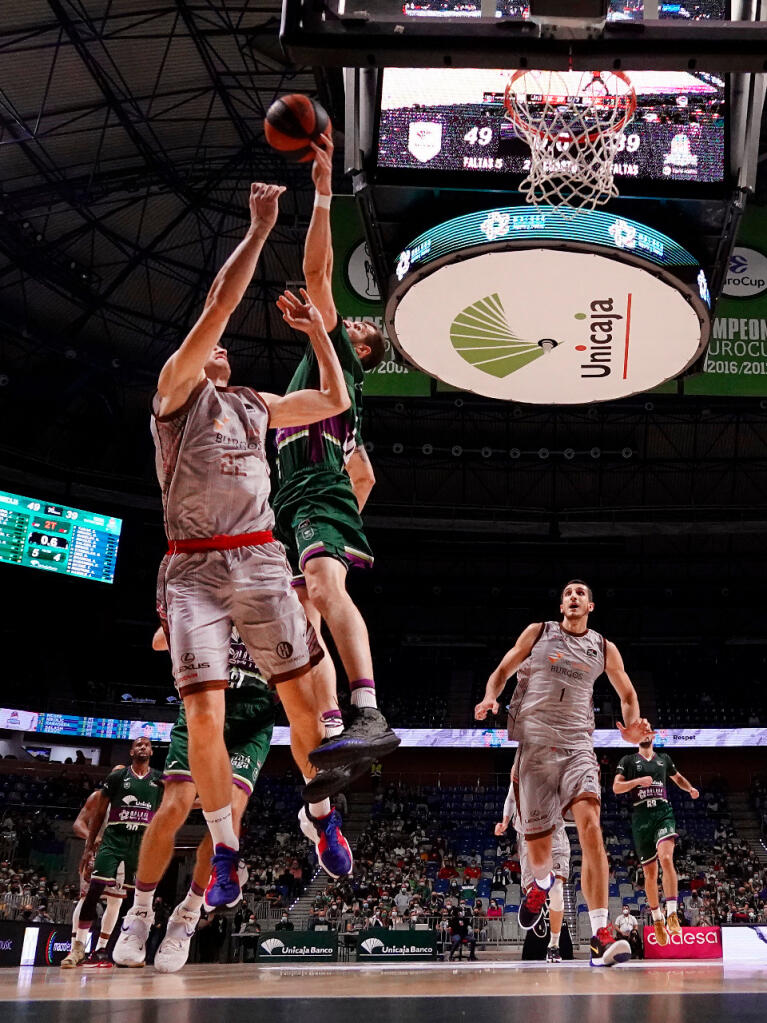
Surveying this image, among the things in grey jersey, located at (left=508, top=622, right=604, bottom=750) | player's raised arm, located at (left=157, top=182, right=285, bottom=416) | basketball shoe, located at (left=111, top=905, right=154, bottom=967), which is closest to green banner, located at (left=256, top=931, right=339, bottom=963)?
grey jersey, located at (left=508, top=622, right=604, bottom=750)

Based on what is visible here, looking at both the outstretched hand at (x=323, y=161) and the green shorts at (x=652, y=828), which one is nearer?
the outstretched hand at (x=323, y=161)

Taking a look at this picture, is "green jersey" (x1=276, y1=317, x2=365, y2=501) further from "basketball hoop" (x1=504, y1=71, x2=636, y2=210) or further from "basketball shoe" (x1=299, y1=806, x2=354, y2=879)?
"basketball hoop" (x1=504, y1=71, x2=636, y2=210)

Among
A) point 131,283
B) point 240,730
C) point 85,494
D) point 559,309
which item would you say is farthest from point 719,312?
point 85,494

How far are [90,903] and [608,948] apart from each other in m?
6.32

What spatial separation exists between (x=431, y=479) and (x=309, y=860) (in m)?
11.8

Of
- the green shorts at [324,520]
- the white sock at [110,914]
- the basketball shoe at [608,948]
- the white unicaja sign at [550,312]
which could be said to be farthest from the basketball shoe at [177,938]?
the white sock at [110,914]

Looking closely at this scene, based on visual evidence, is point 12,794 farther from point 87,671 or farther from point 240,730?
point 240,730

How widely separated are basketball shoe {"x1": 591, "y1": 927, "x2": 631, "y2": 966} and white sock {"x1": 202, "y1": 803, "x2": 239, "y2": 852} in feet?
13.4

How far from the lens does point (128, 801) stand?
12.2 metres

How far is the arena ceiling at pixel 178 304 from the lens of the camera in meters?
17.2

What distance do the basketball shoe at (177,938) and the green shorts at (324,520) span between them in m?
1.86

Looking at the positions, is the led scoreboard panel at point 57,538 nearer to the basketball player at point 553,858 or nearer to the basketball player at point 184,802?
the basketball player at point 553,858

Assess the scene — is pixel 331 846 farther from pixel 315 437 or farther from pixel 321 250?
pixel 321 250

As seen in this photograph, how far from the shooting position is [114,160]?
19.9 m
